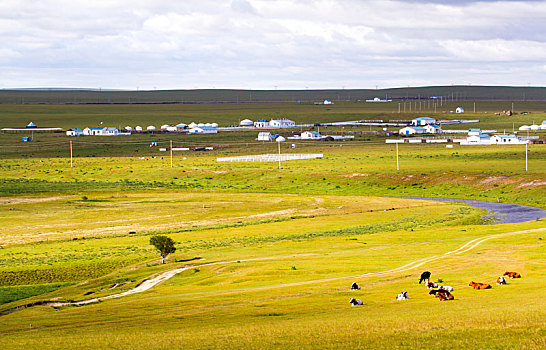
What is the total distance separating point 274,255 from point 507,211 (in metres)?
36.2

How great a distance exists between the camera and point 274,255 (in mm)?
46031

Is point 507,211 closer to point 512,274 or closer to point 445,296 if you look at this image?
point 512,274

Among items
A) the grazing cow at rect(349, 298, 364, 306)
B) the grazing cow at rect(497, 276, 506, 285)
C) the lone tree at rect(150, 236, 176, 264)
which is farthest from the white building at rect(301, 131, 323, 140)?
the grazing cow at rect(349, 298, 364, 306)

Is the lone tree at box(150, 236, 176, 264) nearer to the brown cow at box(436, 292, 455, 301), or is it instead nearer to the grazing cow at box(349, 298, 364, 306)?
the grazing cow at box(349, 298, 364, 306)

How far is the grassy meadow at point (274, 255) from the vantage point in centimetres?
2294

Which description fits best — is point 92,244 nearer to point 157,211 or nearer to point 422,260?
point 157,211

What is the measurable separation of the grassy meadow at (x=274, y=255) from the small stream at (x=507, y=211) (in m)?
2.33

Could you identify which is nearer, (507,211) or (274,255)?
(274,255)

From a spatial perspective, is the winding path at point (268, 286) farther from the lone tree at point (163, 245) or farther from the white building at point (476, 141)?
the white building at point (476, 141)

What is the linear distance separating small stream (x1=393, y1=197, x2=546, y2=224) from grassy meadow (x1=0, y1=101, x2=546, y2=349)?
2326mm

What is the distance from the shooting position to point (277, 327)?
23656 millimetres

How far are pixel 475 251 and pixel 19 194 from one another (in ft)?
229

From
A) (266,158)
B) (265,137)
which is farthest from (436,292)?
(265,137)

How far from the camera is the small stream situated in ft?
219
